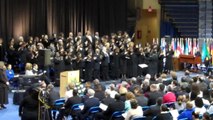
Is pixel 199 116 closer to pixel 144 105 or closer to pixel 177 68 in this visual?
pixel 144 105

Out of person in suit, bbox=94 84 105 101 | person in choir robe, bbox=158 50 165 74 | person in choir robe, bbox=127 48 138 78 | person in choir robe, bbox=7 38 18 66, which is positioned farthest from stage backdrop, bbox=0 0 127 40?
person in suit, bbox=94 84 105 101

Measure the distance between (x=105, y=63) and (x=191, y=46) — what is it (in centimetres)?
846

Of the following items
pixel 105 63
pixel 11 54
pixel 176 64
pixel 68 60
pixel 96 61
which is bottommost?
pixel 176 64

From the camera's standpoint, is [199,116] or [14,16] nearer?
[199,116]

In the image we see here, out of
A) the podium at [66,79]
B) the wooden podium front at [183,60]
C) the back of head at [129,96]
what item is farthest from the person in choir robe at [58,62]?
the wooden podium front at [183,60]

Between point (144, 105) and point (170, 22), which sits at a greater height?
point (170, 22)

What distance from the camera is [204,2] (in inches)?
1264

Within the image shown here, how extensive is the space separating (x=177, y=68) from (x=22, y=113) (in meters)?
18.4

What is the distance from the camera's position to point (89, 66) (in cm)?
2164

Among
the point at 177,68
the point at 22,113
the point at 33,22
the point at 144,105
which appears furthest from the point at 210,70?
the point at 22,113

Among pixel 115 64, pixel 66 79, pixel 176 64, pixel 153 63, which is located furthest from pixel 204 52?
pixel 66 79

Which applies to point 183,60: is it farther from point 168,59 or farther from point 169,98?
point 169,98

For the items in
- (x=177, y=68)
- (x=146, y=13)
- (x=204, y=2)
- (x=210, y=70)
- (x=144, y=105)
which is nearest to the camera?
(x=144, y=105)

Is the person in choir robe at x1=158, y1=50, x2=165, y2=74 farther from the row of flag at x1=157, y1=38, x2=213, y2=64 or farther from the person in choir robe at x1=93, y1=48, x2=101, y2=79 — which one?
the person in choir robe at x1=93, y1=48, x2=101, y2=79
